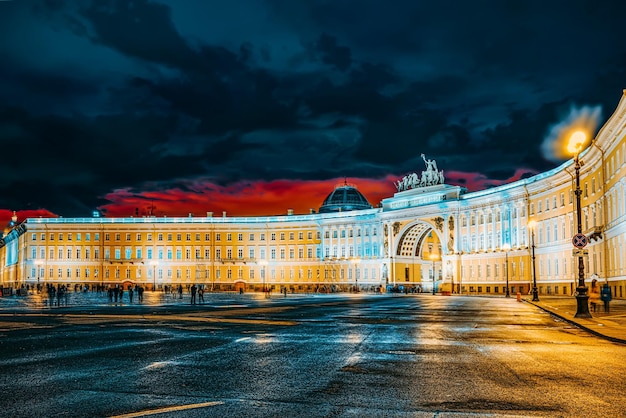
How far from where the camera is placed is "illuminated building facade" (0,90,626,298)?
3558 inches

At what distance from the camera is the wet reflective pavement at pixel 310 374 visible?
1003 cm

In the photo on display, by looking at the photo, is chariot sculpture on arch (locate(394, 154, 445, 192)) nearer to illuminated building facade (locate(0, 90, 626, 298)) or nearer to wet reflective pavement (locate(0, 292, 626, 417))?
illuminated building facade (locate(0, 90, 626, 298))

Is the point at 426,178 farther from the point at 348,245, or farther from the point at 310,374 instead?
the point at 310,374

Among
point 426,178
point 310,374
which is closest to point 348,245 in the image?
point 426,178

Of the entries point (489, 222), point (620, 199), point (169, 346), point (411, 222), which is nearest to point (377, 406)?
point (169, 346)

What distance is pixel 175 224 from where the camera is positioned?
14475 cm

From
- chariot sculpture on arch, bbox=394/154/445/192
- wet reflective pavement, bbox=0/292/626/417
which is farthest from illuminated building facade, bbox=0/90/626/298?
wet reflective pavement, bbox=0/292/626/417

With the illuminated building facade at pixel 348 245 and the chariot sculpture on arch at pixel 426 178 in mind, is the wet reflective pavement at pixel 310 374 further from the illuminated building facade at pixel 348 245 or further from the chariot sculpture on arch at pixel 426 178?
the chariot sculpture on arch at pixel 426 178

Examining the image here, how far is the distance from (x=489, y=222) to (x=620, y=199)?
49068 mm

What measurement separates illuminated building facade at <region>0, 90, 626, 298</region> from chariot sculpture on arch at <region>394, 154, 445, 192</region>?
0.19 meters

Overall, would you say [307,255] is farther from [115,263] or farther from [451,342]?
[451,342]

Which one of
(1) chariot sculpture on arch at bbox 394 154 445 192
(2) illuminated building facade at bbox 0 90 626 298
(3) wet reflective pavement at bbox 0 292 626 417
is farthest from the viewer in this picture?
(1) chariot sculpture on arch at bbox 394 154 445 192

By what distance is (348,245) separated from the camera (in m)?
134

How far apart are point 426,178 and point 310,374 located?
108m
